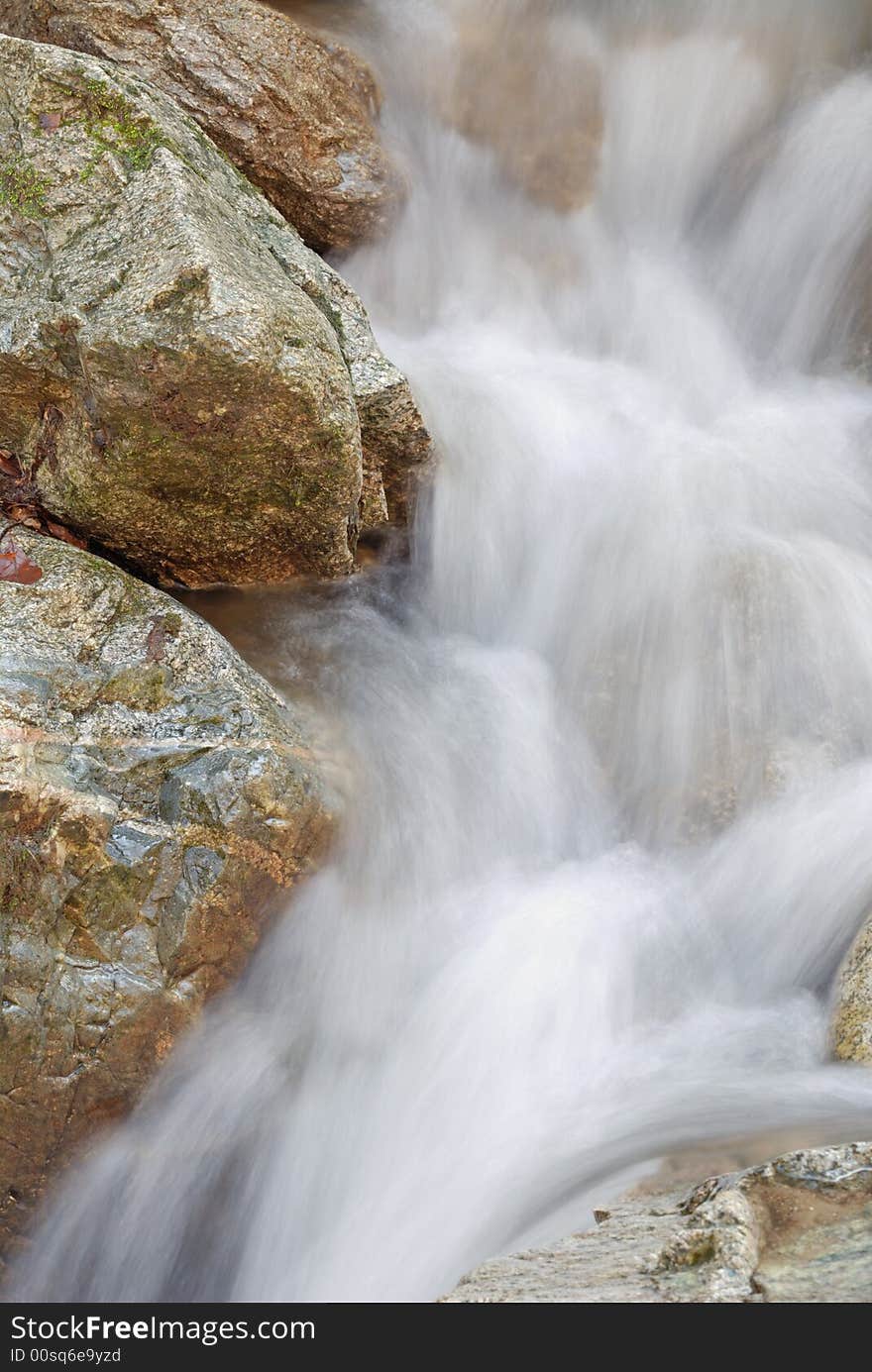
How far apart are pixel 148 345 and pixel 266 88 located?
9.85 feet

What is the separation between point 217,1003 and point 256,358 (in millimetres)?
2357

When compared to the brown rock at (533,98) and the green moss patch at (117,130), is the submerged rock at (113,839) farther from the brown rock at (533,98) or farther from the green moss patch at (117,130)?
the brown rock at (533,98)

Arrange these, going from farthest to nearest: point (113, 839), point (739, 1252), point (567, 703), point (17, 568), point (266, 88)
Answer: point (266, 88) < point (567, 703) < point (17, 568) < point (113, 839) < point (739, 1252)

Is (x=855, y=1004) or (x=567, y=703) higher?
(x=567, y=703)

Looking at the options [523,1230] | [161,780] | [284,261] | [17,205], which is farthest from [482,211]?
[523,1230]

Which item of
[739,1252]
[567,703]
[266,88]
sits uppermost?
[266,88]

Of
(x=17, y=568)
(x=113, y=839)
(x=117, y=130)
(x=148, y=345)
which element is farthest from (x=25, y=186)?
(x=113, y=839)

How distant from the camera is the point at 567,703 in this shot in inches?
195

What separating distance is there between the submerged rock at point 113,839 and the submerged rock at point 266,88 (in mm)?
3122

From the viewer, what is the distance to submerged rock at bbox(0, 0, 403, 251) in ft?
18.5

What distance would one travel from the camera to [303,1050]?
392 cm

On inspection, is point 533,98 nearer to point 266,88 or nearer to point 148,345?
point 266,88

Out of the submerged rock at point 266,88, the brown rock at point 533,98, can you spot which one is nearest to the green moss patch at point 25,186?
the submerged rock at point 266,88
